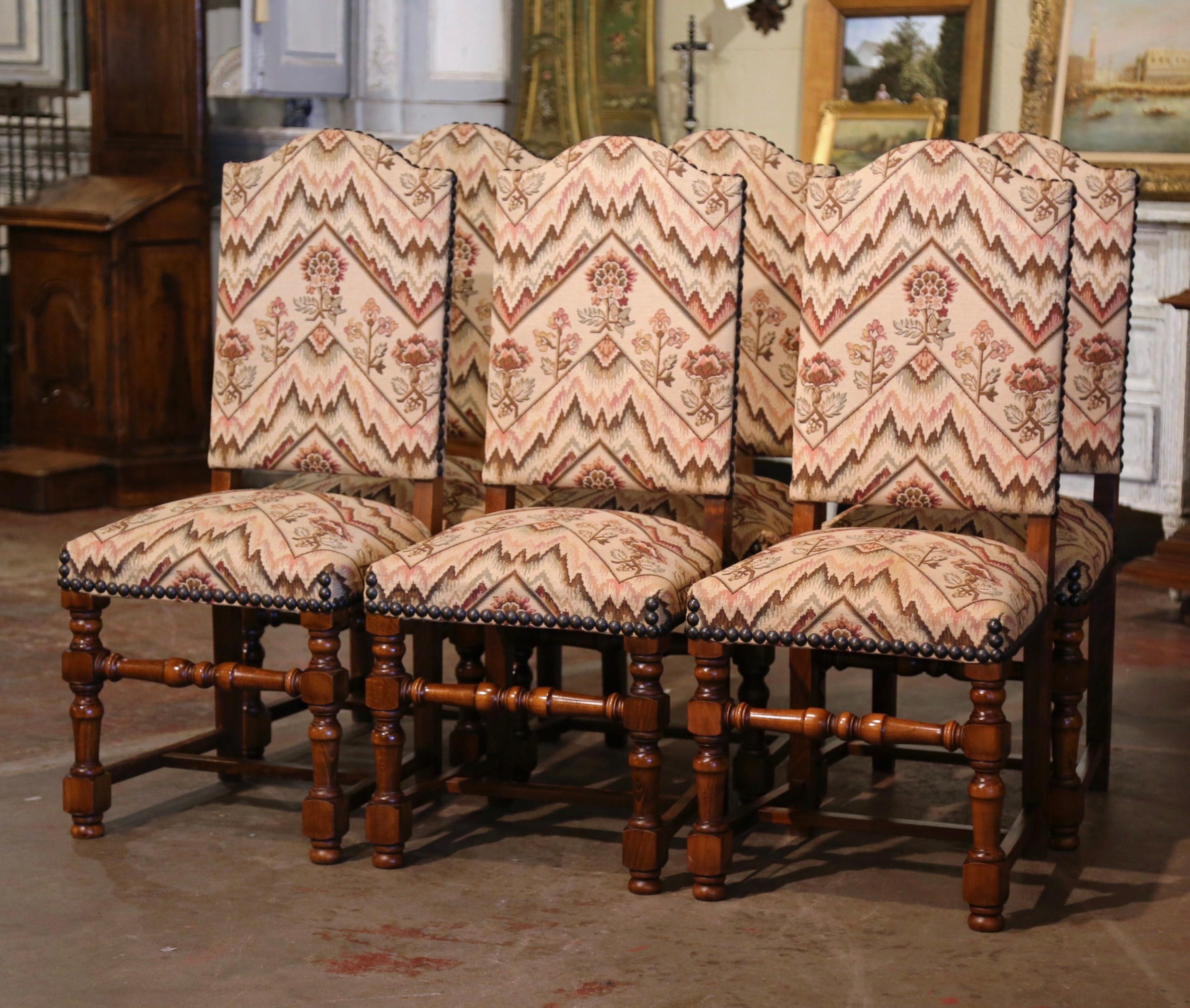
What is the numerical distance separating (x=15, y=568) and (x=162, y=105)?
2.06m

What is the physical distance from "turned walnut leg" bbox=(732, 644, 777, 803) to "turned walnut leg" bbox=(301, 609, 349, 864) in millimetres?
781

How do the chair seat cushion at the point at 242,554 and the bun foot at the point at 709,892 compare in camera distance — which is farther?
the chair seat cushion at the point at 242,554

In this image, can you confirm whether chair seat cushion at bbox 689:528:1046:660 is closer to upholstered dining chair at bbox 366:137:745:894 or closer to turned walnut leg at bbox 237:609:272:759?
upholstered dining chair at bbox 366:137:745:894

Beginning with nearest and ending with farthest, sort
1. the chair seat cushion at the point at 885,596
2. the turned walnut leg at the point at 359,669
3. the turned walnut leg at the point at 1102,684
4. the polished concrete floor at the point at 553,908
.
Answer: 1. the polished concrete floor at the point at 553,908
2. the chair seat cushion at the point at 885,596
3. the turned walnut leg at the point at 1102,684
4. the turned walnut leg at the point at 359,669

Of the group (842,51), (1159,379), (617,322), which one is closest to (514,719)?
(617,322)

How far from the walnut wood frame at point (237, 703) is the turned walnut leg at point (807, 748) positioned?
67 cm

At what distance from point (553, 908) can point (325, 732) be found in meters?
0.51

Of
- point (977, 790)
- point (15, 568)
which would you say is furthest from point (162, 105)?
point (977, 790)

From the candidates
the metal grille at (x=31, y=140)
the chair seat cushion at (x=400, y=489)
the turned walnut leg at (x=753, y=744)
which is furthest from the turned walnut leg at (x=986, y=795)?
the metal grille at (x=31, y=140)

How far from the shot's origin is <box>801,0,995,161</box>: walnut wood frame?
20.3ft

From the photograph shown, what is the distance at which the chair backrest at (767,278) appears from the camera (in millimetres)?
3455

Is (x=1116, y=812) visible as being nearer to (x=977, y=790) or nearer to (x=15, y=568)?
(x=977, y=790)

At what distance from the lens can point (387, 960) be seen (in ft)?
8.45

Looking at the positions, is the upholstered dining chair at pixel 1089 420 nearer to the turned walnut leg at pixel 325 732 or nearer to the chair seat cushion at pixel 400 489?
the chair seat cushion at pixel 400 489
